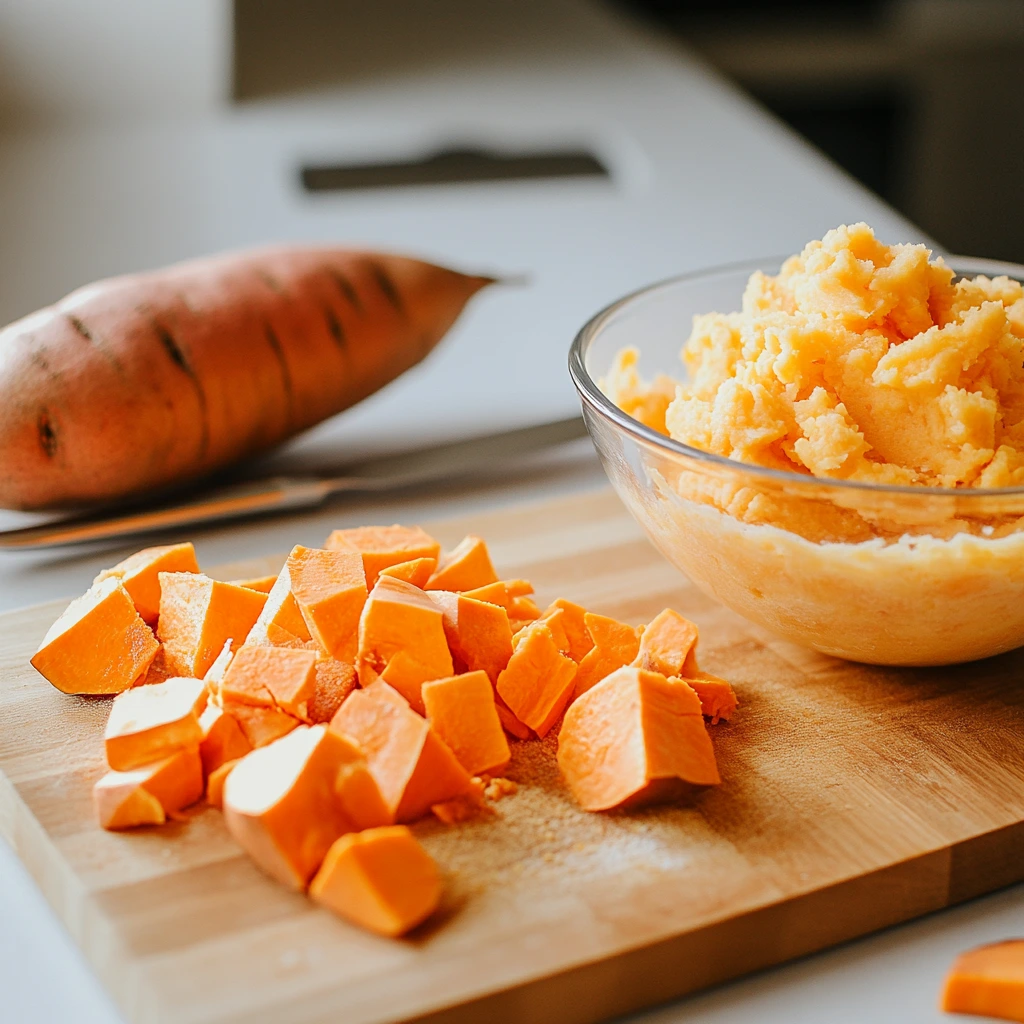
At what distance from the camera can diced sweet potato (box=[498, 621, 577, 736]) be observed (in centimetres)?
114

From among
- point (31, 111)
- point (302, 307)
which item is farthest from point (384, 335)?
point (31, 111)

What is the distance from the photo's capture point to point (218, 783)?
3.42ft

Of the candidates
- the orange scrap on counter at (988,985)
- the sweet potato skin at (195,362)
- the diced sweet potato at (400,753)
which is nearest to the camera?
the orange scrap on counter at (988,985)

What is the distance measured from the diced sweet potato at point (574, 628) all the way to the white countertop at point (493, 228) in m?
0.39

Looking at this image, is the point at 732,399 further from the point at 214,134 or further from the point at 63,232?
the point at 214,134

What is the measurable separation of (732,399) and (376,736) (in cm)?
47

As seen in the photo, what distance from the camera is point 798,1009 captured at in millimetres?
918

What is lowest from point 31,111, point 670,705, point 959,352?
point 670,705

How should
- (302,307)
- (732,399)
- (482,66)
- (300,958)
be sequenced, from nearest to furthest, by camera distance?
(300,958) < (732,399) < (302,307) < (482,66)

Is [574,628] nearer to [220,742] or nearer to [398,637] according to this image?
[398,637]

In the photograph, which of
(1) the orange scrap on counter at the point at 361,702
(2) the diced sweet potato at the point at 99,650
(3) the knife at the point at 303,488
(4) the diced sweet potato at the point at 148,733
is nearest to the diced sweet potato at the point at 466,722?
(1) the orange scrap on counter at the point at 361,702

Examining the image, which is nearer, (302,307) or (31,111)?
Answer: (302,307)

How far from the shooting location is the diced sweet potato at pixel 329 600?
1.16 metres

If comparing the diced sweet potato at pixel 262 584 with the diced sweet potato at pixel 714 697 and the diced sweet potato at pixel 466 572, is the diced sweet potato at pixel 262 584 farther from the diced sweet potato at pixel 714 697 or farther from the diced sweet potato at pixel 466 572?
the diced sweet potato at pixel 714 697
